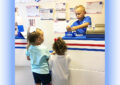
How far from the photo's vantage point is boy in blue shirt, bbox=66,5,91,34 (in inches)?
74.3

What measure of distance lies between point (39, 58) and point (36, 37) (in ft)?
0.68

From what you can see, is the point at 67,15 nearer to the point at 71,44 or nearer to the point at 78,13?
the point at 78,13

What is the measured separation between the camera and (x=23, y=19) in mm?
2131

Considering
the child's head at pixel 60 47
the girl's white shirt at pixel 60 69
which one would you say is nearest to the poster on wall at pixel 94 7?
the child's head at pixel 60 47

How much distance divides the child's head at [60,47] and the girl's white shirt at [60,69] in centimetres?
4

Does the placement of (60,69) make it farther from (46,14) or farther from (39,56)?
(46,14)

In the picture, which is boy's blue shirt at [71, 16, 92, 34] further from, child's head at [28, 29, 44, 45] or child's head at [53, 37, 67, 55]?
child's head at [28, 29, 44, 45]

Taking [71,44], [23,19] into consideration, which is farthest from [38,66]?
[23,19]

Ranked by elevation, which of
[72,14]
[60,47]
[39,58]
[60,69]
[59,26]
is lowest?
[60,69]

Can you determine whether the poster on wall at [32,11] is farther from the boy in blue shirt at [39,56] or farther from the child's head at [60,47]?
the child's head at [60,47]

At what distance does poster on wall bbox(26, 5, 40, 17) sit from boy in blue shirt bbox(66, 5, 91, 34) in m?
0.41

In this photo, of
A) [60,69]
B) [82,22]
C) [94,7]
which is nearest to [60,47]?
[60,69]

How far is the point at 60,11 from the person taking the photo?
197 cm

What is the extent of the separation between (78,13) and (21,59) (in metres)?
0.79
